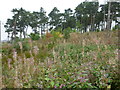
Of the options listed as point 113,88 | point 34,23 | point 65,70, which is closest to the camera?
point 113,88

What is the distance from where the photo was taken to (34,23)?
1587 inches

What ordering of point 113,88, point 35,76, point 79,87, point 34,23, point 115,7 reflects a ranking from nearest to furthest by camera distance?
1. point 79,87
2. point 113,88
3. point 35,76
4. point 115,7
5. point 34,23

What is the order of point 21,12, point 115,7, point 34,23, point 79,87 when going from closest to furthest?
point 79,87 < point 115,7 < point 21,12 < point 34,23

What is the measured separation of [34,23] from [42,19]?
8.91 ft

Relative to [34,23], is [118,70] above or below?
below

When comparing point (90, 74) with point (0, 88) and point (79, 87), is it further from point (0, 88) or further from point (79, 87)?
point (0, 88)

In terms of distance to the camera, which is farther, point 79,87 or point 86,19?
point 86,19

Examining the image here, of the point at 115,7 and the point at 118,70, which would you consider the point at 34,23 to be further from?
the point at 118,70

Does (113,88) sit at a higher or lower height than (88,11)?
lower

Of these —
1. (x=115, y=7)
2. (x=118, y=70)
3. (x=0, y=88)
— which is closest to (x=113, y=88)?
(x=118, y=70)

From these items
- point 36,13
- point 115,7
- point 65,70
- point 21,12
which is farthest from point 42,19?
point 65,70

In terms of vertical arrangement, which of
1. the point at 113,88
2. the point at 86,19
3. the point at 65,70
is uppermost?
the point at 86,19

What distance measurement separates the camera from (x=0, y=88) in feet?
9.20

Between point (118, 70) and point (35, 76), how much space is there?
2.05m
